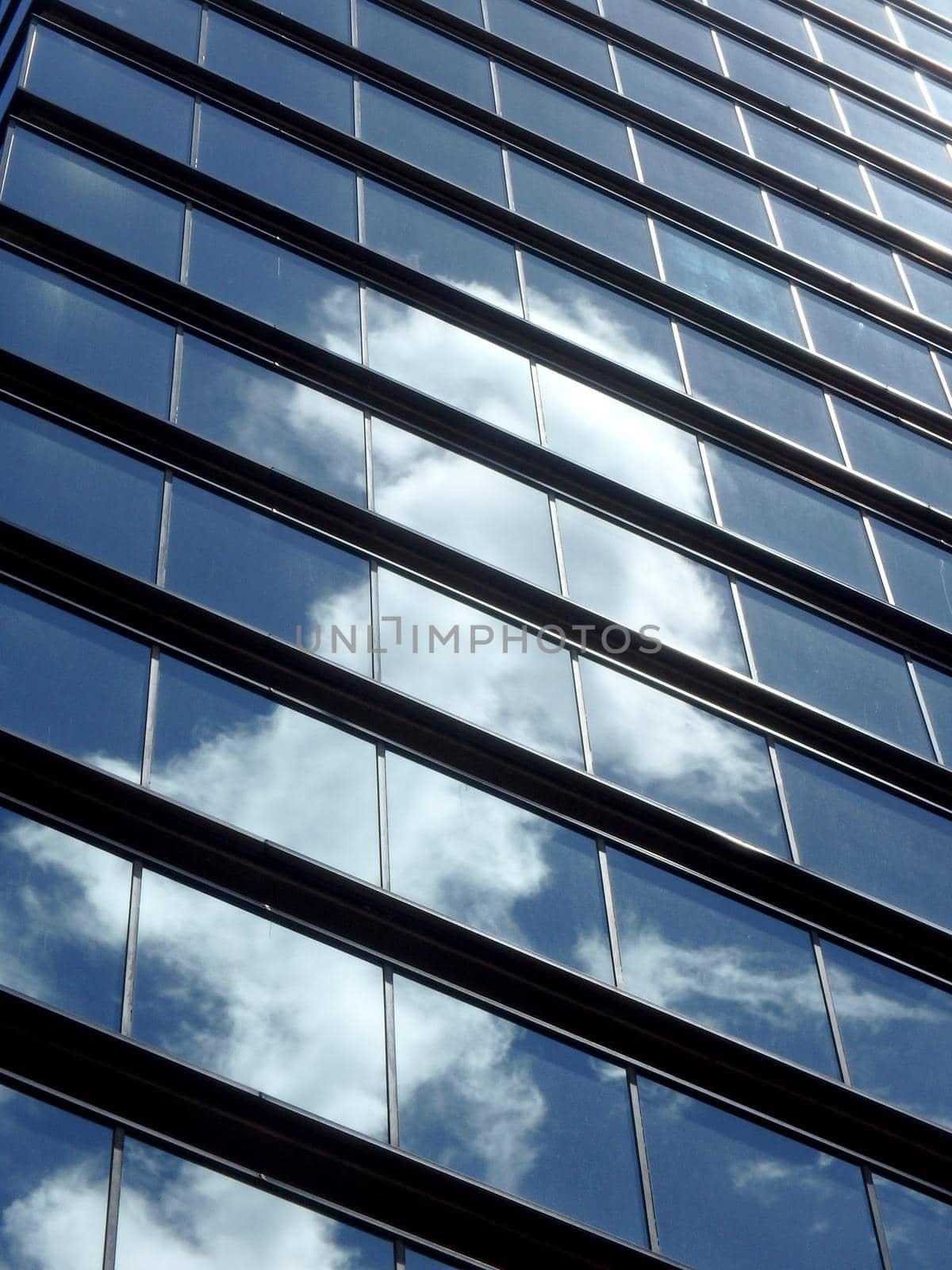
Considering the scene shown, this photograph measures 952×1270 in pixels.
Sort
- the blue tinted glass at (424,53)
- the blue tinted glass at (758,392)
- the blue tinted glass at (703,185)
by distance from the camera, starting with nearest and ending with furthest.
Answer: the blue tinted glass at (758,392) < the blue tinted glass at (424,53) < the blue tinted glass at (703,185)

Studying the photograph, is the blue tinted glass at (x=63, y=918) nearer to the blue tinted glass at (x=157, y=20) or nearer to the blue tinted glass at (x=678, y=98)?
the blue tinted glass at (x=157, y=20)

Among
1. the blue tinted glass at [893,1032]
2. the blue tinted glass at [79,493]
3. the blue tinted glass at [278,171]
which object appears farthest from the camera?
the blue tinted glass at [278,171]

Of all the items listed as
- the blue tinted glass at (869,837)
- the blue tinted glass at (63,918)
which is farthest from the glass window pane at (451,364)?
the blue tinted glass at (63,918)

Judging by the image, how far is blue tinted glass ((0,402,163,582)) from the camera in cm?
1419

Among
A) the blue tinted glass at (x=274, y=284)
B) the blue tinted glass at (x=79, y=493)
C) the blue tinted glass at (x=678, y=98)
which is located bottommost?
the blue tinted glass at (x=79, y=493)

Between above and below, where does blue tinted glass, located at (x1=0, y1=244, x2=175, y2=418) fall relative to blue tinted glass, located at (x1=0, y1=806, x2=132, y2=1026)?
above

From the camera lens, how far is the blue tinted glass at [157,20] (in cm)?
2052

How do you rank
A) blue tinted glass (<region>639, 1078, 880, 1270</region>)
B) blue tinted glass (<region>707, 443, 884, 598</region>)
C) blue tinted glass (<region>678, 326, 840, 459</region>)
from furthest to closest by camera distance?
blue tinted glass (<region>678, 326, 840, 459</region>)
blue tinted glass (<region>707, 443, 884, 598</region>)
blue tinted glass (<region>639, 1078, 880, 1270</region>)

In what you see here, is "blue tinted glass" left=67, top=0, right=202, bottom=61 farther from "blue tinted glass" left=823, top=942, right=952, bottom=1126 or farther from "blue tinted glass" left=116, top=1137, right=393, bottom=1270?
"blue tinted glass" left=116, top=1137, right=393, bottom=1270

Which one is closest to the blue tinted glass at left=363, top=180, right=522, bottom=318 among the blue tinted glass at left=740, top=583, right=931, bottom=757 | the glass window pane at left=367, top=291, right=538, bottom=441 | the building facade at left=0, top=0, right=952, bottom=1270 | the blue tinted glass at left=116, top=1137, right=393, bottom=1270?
the building facade at left=0, top=0, right=952, bottom=1270

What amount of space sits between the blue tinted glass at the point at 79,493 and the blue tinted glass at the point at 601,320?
6.96 metres

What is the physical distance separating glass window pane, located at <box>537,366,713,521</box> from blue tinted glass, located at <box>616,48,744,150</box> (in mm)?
8463

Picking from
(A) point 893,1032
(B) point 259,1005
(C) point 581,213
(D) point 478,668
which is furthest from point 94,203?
(A) point 893,1032

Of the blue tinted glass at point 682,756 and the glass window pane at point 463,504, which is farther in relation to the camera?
the glass window pane at point 463,504
